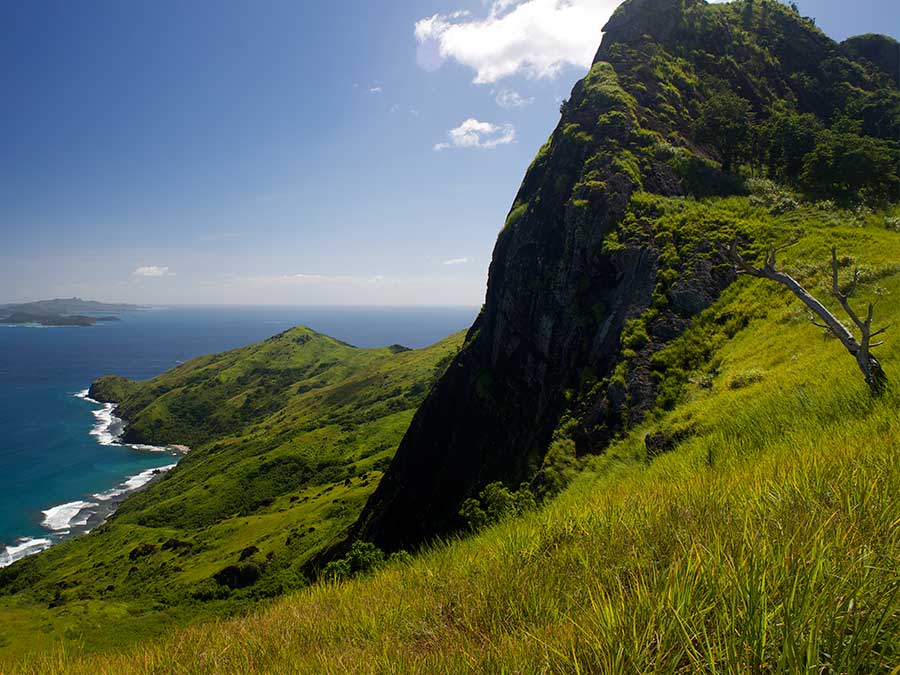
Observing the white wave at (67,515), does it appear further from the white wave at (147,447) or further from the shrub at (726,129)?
the shrub at (726,129)

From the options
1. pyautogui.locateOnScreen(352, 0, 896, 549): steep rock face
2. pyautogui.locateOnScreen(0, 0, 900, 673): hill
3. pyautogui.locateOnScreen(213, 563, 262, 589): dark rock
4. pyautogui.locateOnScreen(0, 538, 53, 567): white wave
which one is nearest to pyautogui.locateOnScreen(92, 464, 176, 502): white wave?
pyautogui.locateOnScreen(0, 538, 53, 567): white wave

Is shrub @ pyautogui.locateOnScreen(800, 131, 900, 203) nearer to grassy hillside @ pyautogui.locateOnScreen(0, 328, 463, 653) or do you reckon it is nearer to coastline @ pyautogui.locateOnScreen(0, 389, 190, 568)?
grassy hillside @ pyautogui.locateOnScreen(0, 328, 463, 653)

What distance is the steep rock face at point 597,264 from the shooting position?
25.0 meters

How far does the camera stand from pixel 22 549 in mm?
111375

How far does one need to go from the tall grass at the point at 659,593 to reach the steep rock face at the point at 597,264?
1743 centimetres

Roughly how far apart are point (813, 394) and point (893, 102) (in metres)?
66.8

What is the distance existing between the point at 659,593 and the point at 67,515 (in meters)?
187

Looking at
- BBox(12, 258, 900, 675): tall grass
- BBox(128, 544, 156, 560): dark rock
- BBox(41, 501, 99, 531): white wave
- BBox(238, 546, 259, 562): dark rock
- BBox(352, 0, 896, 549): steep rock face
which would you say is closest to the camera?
BBox(12, 258, 900, 675): tall grass

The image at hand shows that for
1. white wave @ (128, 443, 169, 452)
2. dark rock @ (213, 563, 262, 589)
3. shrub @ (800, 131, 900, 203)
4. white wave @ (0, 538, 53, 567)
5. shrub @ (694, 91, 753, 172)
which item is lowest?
white wave @ (0, 538, 53, 567)

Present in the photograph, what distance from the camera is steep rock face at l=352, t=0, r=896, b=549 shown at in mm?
25000

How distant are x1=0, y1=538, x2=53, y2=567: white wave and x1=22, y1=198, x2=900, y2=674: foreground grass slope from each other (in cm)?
15305

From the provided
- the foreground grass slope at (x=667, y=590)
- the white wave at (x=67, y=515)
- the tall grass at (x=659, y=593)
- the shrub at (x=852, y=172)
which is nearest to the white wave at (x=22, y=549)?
the white wave at (x=67, y=515)

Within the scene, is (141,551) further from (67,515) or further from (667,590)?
(667,590)

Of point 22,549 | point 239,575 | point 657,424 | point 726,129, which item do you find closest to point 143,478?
point 22,549
